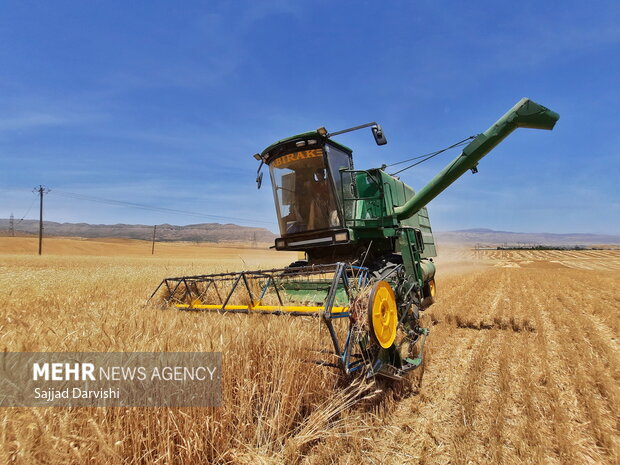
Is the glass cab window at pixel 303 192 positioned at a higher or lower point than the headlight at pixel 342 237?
higher

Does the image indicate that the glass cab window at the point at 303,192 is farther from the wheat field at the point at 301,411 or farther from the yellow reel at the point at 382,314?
the wheat field at the point at 301,411

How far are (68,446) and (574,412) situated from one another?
3545mm

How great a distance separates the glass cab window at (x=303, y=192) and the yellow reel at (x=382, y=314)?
8.31ft

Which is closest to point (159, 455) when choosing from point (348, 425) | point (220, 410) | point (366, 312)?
point (220, 410)

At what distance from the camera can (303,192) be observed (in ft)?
18.5

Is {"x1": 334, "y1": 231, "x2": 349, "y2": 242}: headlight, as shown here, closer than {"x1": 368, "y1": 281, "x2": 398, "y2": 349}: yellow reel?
No

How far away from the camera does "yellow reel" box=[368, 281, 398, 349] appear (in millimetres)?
2575

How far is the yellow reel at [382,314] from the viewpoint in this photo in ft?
8.45

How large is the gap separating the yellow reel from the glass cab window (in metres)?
2.53

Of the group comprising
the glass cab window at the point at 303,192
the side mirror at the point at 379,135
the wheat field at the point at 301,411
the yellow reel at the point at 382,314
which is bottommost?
the wheat field at the point at 301,411

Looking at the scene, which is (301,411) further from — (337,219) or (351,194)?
(351,194)
